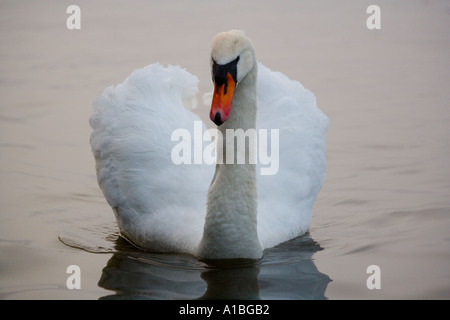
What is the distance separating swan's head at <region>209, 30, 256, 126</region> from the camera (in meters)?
6.32

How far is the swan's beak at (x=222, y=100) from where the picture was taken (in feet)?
20.6

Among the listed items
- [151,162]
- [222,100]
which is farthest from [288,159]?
[222,100]

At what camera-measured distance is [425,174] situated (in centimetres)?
957

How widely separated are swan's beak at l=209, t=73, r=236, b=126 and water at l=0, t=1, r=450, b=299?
4.62 feet

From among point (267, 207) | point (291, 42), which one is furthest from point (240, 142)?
point (291, 42)

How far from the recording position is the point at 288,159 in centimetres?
815

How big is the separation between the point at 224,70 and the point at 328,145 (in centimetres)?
450

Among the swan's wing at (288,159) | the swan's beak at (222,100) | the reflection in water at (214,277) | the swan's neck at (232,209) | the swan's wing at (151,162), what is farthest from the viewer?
the swan's wing at (288,159)

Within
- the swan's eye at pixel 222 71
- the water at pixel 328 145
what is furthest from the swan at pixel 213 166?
the water at pixel 328 145

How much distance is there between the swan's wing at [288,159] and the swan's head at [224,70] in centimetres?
152

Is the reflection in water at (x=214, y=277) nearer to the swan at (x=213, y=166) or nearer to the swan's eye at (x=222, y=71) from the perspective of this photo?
the swan at (x=213, y=166)

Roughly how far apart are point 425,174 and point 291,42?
565cm

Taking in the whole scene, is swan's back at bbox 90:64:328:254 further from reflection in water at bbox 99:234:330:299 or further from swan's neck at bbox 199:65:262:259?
swan's neck at bbox 199:65:262:259

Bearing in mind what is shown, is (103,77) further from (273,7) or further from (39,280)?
(39,280)
